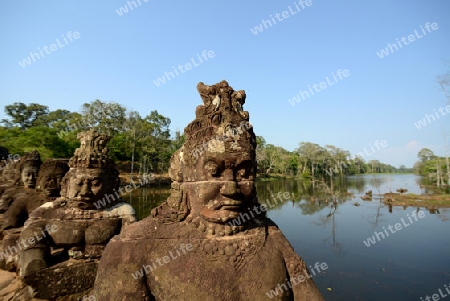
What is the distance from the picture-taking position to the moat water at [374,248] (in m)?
10.2

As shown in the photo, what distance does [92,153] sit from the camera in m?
4.62

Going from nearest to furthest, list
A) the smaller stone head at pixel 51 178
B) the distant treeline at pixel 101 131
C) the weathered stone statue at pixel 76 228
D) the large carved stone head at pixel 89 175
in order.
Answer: the weathered stone statue at pixel 76 228 → the large carved stone head at pixel 89 175 → the smaller stone head at pixel 51 178 → the distant treeline at pixel 101 131

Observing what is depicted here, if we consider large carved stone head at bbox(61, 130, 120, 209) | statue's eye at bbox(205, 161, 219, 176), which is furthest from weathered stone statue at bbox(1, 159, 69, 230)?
statue's eye at bbox(205, 161, 219, 176)

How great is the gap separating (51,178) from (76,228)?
1.85 meters

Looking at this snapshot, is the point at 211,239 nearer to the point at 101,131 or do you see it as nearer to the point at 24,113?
the point at 101,131

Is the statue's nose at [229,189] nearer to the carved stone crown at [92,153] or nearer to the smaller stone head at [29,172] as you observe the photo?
the carved stone crown at [92,153]

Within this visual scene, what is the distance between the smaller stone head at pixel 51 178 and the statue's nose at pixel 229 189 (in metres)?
4.94

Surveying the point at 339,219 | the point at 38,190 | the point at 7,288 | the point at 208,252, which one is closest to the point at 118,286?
the point at 208,252

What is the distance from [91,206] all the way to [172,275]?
3.05 metres

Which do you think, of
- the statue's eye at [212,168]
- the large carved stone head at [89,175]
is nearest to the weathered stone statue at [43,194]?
the large carved stone head at [89,175]

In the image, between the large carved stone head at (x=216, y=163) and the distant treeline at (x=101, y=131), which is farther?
the distant treeline at (x=101, y=131)

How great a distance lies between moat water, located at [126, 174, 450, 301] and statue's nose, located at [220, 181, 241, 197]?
940 centimetres

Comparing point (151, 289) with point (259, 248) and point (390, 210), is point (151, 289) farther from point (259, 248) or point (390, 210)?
point (390, 210)

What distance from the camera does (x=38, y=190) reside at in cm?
632
